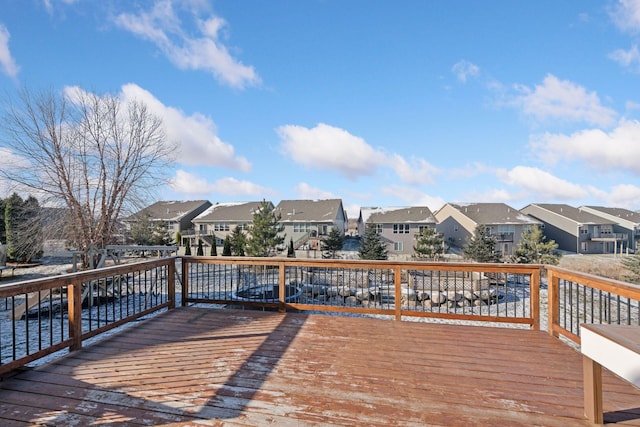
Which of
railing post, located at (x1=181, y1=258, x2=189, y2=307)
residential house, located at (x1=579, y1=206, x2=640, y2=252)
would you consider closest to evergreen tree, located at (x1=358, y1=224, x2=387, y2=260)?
railing post, located at (x1=181, y1=258, x2=189, y2=307)

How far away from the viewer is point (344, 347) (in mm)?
3254

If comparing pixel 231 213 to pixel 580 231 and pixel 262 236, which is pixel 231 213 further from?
pixel 580 231

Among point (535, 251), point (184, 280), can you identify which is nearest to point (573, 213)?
point (535, 251)

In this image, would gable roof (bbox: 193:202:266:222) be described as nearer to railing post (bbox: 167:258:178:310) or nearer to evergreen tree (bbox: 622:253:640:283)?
railing post (bbox: 167:258:178:310)

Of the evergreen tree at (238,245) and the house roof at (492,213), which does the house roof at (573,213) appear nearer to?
the house roof at (492,213)

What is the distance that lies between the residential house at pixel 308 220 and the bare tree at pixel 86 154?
15.7 metres

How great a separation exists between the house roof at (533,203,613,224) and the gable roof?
32385mm

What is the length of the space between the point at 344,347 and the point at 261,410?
Result: 134cm

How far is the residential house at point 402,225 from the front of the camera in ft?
90.3

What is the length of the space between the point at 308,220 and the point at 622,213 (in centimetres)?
3742

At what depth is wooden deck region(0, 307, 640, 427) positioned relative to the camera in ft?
6.72

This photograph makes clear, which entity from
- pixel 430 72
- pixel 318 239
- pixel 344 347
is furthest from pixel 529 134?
pixel 318 239

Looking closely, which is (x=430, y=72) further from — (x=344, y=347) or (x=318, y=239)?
(x=318, y=239)

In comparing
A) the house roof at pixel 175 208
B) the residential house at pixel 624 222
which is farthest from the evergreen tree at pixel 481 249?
the house roof at pixel 175 208
